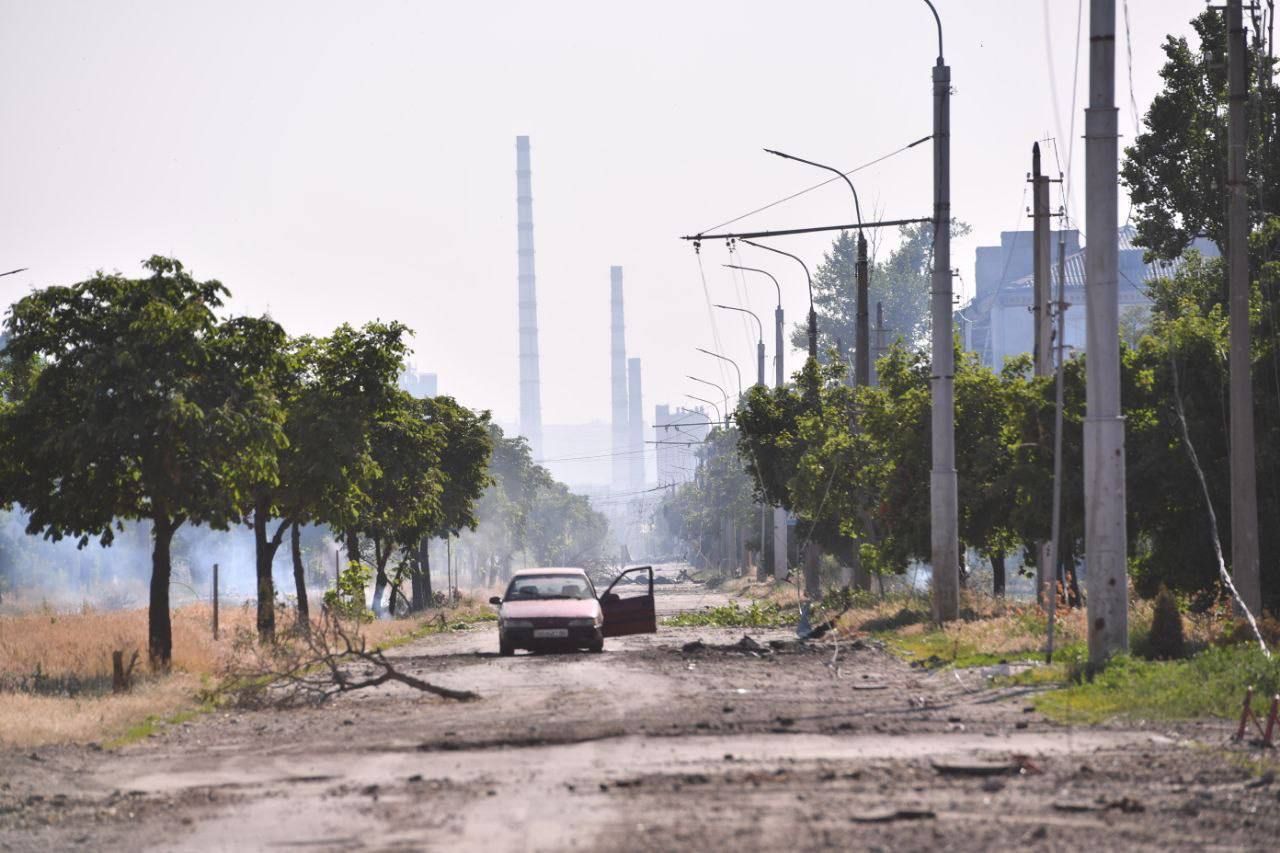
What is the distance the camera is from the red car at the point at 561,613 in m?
29.1

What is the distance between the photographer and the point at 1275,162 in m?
41.2

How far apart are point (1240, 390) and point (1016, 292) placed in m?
106

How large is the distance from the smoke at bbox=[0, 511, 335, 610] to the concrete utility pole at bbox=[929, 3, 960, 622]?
214ft

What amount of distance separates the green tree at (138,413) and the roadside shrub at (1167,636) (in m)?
12.5

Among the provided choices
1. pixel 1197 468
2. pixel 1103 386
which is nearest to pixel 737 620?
pixel 1197 468

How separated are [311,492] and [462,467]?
25.9 m

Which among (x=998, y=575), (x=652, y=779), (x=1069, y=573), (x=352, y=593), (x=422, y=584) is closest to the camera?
(x=652, y=779)

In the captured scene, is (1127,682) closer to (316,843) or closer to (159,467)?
(316,843)

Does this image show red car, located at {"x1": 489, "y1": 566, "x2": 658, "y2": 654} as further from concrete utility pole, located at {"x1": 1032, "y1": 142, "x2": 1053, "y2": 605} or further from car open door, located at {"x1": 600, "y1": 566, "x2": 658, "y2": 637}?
concrete utility pole, located at {"x1": 1032, "y1": 142, "x2": 1053, "y2": 605}

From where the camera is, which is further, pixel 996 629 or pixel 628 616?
pixel 628 616

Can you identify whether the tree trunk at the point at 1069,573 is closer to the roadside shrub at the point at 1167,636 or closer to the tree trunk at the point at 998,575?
the tree trunk at the point at 998,575

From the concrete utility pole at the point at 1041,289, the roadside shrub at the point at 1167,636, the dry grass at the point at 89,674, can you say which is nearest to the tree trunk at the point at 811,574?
the dry grass at the point at 89,674

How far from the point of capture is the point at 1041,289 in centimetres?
3216

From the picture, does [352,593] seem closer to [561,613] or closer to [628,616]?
[628,616]
